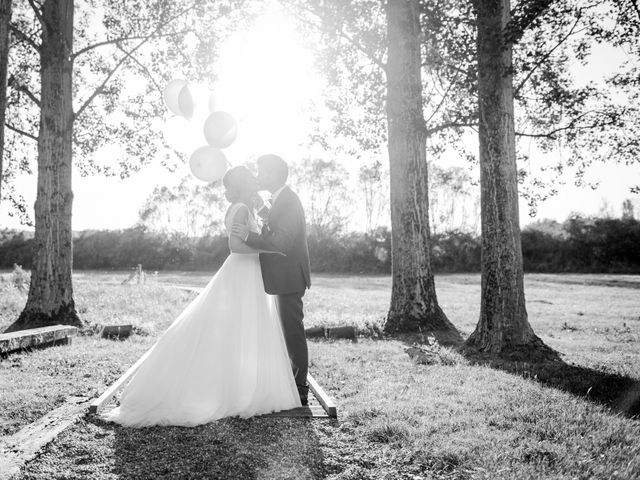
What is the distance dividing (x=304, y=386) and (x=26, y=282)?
17857mm

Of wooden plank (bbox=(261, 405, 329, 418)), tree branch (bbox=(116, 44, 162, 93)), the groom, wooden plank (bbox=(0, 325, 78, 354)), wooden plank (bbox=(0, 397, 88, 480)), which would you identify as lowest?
wooden plank (bbox=(261, 405, 329, 418))

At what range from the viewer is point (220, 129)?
6.63 metres

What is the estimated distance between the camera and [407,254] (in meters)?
11.8

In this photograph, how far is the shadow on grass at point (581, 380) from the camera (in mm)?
5664

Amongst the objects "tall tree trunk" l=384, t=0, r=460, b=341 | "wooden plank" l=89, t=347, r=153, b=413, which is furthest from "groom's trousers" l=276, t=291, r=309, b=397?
"tall tree trunk" l=384, t=0, r=460, b=341

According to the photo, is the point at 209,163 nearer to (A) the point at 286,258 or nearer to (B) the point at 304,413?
(A) the point at 286,258

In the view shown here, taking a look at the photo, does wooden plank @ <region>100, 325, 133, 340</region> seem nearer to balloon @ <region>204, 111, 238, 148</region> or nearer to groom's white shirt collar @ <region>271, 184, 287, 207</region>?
balloon @ <region>204, 111, 238, 148</region>

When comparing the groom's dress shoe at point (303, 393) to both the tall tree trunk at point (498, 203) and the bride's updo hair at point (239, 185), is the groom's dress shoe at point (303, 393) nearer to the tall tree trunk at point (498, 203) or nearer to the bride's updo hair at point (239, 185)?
the bride's updo hair at point (239, 185)

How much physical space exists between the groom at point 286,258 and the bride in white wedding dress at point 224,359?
0.48ft

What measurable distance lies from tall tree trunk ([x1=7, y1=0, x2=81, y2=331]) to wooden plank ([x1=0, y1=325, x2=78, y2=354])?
2046 millimetres

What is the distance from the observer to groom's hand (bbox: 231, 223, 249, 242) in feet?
19.0

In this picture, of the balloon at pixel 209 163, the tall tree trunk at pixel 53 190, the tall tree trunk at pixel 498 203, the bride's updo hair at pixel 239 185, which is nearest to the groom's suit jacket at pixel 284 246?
the bride's updo hair at pixel 239 185

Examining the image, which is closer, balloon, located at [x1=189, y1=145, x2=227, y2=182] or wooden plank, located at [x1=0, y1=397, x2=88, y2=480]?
wooden plank, located at [x1=0, y1=397, x2=88, y2=480]

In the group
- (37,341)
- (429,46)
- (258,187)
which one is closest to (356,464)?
(258,187)
